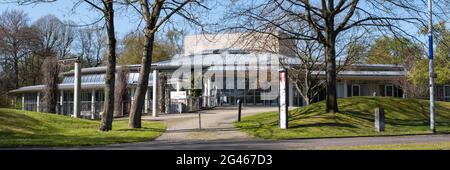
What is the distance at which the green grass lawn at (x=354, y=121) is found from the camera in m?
21.5

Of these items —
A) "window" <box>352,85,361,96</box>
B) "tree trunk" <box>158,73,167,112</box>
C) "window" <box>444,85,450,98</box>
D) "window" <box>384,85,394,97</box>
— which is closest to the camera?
"tree trunk" <box>158,73,167,112</box>

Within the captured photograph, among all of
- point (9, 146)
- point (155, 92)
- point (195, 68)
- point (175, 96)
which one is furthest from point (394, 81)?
point (9, 146)

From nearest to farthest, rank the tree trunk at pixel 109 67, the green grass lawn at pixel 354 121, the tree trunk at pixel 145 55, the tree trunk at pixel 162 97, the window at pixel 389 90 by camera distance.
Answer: the green grass lawn at pixel 354 121 < the tree trunk at pixel 109 67 < the tree trunk at pixel 145 55 < the tree trunk at pixel 162 97 < the window at pixel 389 90

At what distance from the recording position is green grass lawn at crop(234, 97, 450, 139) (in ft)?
70.5

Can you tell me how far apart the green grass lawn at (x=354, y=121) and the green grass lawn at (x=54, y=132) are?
496 centimetres

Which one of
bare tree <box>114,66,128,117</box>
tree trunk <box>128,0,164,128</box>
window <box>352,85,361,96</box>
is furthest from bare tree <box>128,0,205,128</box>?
window <box>352,85,361,96</box>

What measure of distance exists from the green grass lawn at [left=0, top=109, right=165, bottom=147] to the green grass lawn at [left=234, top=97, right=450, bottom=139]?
4.96 metres

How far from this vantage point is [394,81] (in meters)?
59.4

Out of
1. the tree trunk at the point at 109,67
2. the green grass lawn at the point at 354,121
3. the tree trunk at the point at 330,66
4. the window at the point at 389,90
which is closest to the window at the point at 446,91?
the window at the point at 389,90

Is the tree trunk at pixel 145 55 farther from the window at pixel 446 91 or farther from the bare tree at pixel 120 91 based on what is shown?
the window at pixel 446 91

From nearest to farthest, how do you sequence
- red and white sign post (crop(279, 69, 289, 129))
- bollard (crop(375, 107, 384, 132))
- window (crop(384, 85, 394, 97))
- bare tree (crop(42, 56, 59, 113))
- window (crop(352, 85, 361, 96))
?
bollard (crop(375, 107, 384, 132)) < red and white sign post (crop(279, 69, 289, 129)) < bare tree (crop(42, 56, 59, 113)) < window (crop(352, 85, 361, 96)) < window (crop(384, 85, 394, 97))

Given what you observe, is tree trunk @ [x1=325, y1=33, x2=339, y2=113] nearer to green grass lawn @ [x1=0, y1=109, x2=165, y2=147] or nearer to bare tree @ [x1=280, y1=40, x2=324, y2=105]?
green grass lawn @ [x1=0, y1=109, x2=165, y2=147]

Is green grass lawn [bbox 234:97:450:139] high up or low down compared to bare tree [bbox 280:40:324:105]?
down
